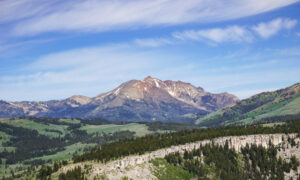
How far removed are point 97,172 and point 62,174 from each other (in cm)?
1859

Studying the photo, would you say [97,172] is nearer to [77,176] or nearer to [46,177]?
[77,176]

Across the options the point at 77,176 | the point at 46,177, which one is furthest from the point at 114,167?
the point at 46,177

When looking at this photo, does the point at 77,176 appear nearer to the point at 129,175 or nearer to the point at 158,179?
the point at 129,175

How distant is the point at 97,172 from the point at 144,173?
29728 mm

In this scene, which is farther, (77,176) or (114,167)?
(114,167)

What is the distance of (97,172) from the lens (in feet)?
595

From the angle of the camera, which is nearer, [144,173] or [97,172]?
[97,172]

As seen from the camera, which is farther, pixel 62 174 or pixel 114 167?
pixel 114 167

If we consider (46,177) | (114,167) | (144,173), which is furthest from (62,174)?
(144,173)

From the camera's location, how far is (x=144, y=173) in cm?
19612

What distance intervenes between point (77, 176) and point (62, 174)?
10431 millimetres

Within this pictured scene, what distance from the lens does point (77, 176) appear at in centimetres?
17275

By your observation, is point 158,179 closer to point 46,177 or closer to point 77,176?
point 77,176

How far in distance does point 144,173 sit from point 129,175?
35.1 ft
